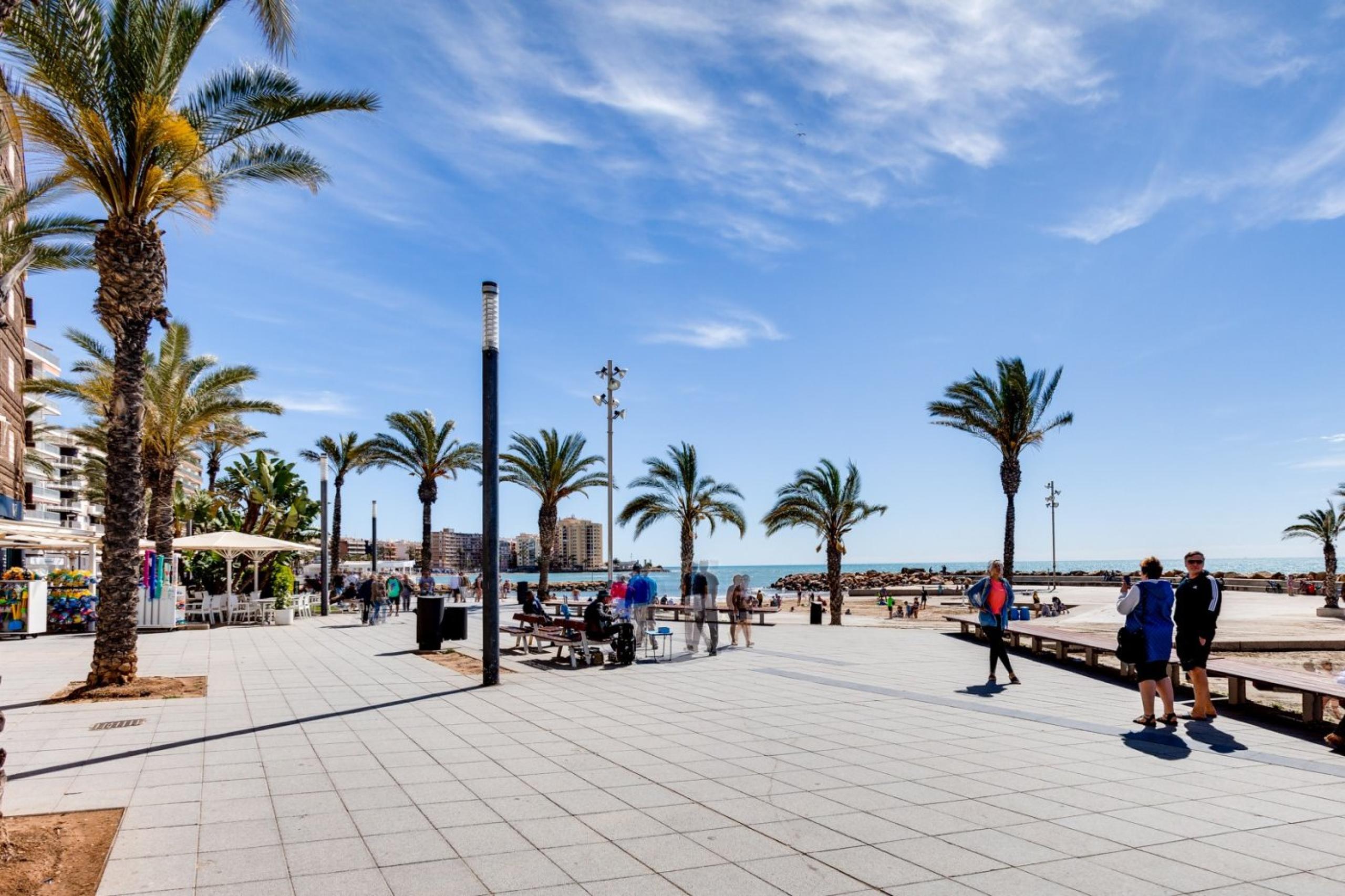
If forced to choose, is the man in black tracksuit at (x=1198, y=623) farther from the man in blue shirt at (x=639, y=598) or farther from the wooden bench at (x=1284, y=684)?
the man in blue shirt at (x=639, y=598)

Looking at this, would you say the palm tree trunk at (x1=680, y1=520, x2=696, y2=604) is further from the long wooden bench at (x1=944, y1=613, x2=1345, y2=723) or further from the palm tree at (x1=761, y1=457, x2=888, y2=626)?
the long wooden bench at (x1=944, y1=613, x2=1345, y2=723)

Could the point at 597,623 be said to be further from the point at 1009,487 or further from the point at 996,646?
the point at 1009,487

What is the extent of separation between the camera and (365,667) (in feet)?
45.9

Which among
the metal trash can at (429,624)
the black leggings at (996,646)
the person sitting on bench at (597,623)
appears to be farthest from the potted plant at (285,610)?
the black leggings at (996,646)

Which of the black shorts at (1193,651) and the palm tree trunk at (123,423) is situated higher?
the palm tree trunk at (123,423)

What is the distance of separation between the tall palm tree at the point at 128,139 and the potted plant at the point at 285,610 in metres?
14.0

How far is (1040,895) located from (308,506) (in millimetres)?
39300

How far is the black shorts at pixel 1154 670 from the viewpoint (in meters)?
8.41

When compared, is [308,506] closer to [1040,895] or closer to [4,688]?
[4,688]

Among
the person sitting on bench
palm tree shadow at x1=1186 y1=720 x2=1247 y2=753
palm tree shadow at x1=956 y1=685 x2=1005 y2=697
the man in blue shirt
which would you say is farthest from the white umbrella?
palm tree shadow at x1=1186 y1=720 x2=1247 y2=753

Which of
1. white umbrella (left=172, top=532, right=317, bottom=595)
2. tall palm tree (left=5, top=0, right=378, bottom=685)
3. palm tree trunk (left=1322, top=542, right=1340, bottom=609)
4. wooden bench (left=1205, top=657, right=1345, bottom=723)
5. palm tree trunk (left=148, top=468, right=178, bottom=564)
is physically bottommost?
palm tree trunk (left=1322, top=542, right=1340, bottom=609)

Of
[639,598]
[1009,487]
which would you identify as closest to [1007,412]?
A: [1009,487]

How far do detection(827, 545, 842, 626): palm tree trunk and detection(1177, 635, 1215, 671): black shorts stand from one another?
20230mm

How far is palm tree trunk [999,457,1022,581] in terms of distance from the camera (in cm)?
3192
